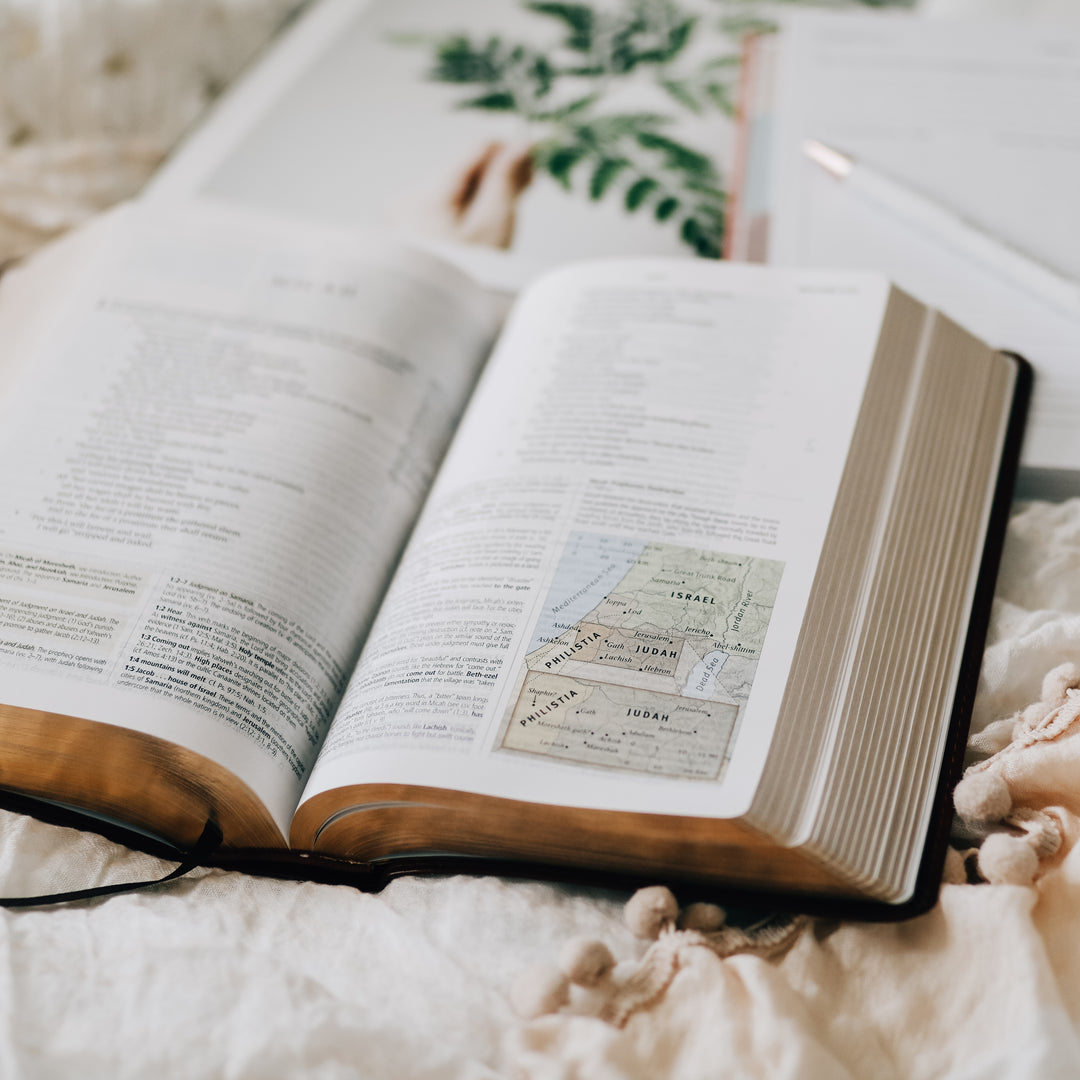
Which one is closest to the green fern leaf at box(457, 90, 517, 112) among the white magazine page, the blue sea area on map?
the white magazine page

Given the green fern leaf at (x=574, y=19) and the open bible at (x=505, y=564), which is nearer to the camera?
the open bible at (x=505, y=564)

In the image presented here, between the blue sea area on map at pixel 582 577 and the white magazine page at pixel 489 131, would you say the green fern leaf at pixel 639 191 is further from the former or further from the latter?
the blue sea area on map at pixel 582 577

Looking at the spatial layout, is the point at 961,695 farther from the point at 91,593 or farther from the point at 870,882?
the point at 91,593

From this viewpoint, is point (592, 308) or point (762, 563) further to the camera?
point (592, 308)

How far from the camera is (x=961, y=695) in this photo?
1.49 ft

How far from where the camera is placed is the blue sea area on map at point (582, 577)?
453mm

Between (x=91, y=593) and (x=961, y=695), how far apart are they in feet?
1.32

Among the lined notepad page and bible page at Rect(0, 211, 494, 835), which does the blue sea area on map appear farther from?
the lined notepad page

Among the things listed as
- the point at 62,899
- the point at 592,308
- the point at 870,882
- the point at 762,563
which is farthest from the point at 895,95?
the point at 62,899

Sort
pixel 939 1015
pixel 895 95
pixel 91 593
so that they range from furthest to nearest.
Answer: pixel 895 95, pixel 91 593, pixel 939 1015

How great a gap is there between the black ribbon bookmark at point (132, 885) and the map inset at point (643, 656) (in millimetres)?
148

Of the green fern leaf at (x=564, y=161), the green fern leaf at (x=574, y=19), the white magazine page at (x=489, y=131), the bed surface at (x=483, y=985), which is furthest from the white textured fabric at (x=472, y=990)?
the green fern leaf at (x=574, y=19)

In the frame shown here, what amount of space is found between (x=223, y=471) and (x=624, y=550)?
0.22 m

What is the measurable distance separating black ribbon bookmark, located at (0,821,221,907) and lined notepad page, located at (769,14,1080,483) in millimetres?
495
